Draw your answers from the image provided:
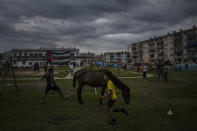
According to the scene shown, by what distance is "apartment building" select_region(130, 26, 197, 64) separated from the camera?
56812 millimetres

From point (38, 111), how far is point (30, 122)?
1.22 metres

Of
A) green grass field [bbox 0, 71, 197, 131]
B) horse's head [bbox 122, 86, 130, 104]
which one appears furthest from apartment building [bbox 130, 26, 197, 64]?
horse's head [bbox 122, 86, 130, 104]

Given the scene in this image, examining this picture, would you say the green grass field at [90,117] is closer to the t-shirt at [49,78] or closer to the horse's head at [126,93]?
the horse's head at [126,93]

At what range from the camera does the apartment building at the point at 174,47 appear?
5681 cm

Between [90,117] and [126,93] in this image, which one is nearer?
[90,117]

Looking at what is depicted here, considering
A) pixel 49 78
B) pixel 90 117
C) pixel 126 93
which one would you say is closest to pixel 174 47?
pixel 126 93

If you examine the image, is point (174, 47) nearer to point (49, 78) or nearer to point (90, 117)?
point (49, 78)

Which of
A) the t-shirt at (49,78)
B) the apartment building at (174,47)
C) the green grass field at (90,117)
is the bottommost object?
the green grass field at (90,117)

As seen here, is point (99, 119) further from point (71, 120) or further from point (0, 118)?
point (0, 118)

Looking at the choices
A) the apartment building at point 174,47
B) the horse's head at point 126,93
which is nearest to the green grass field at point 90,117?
the horse's head at point 126,93

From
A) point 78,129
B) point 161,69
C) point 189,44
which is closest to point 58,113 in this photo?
point 78,129

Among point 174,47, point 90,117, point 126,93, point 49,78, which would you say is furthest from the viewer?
point 174,47

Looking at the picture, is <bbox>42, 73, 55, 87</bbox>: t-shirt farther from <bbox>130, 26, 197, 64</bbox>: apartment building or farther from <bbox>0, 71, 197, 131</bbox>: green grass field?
<bbox>130, 26, 197, 64</bbox>: apartment building

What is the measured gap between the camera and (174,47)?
65.1 m
